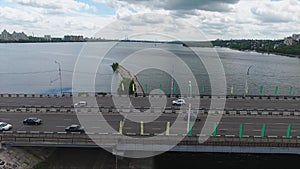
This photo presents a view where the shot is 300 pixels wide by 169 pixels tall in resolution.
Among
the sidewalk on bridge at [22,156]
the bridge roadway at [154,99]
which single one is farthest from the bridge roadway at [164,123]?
the bridge roadway at [154,99]

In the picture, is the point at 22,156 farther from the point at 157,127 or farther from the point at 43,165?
the point at 157,127

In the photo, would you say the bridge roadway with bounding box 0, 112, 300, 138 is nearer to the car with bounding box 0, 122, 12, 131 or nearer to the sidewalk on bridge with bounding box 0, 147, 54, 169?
the car with bounding box 0, 122, 12, 131

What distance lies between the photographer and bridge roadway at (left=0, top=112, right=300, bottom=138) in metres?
35.3

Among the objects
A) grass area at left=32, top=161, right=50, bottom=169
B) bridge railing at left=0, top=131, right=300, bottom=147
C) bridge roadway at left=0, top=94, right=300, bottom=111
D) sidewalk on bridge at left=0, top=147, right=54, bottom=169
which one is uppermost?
bridge roadway at left=0, top=94, right=300, bottom=111

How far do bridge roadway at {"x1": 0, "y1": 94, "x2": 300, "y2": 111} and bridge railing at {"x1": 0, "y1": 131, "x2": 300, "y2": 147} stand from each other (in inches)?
641

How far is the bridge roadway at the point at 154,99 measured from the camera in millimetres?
49094

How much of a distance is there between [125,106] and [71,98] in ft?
45.6

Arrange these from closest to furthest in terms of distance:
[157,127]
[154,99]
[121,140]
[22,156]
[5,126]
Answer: [121,140] → [22,156] → [5,126] → [157,127] → [154,99]

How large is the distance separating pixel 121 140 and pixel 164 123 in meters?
9.48

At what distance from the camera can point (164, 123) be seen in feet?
126

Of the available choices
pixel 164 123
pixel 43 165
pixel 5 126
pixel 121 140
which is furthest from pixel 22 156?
pixel 164 123

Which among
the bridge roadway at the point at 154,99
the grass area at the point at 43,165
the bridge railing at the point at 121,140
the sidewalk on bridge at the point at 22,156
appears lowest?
the grass area at the point at 43,165

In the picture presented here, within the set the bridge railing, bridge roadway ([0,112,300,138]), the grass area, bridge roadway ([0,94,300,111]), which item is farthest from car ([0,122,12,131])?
bridge roadway ([0,94,300,111])

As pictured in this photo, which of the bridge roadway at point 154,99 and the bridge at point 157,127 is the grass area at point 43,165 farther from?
the bridge roadway at point 154,99
